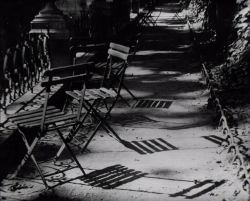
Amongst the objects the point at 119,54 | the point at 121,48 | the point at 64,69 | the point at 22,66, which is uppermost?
the point at 64,69

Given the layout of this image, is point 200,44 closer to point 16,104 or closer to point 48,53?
point 48,53

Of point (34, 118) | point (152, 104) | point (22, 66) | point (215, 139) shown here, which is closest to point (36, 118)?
point (34, 118)

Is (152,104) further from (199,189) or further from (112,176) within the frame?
(199,189)

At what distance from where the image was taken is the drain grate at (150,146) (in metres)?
6.53

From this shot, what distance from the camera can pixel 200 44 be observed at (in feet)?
53.2

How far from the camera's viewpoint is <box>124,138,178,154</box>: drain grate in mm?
6527

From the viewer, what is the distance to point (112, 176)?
563cm

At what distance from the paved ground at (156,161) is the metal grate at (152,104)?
2cm

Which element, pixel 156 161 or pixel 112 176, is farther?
pixel 156 161

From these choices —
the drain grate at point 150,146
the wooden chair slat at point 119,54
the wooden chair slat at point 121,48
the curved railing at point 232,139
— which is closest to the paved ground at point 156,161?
the drain grate at point 150,146

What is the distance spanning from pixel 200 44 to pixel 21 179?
38.8 feet

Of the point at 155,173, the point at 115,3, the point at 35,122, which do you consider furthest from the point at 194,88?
the point at 115,3

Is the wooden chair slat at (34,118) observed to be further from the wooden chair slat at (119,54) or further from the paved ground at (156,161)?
the wooden chair slat at (119,54)

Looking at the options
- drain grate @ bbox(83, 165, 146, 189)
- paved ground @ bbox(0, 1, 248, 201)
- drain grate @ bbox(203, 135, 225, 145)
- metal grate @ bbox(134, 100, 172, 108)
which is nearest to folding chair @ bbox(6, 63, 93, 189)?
drain grate @ bbox(83, 165, 146, 189)
